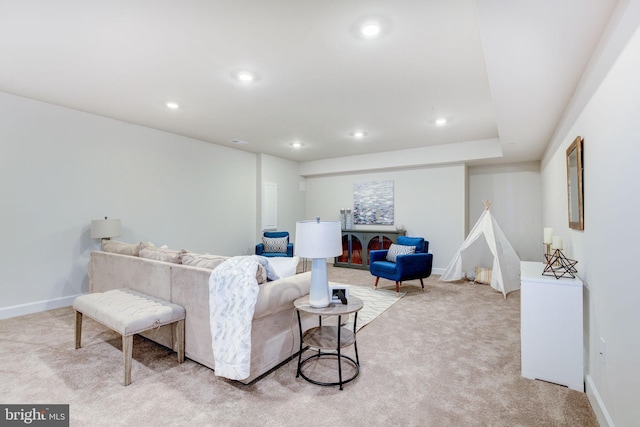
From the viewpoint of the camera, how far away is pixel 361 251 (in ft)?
22.4

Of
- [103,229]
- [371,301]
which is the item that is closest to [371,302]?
[371,301]

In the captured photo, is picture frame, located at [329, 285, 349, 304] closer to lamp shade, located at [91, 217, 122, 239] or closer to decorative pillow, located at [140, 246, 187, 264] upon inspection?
decorative pillow, located at [140, 246, 187, 264]

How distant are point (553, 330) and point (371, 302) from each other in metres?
2.28

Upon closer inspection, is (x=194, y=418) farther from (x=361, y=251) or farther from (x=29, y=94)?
(x=361, y=251)

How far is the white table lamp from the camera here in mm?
2164

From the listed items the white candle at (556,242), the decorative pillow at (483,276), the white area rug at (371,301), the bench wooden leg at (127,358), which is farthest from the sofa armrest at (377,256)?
the bench wooden leg at (127,358)

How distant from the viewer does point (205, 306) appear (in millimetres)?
2350

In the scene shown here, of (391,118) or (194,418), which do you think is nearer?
(194,418)

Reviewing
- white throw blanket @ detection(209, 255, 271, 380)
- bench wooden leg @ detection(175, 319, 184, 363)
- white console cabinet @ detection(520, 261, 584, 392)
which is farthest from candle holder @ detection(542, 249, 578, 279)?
bench wooden leg @ detection(175, 319, 184, 363)

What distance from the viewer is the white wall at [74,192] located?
11.7 feet

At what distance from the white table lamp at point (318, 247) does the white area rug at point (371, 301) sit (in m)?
1.24

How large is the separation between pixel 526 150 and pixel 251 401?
533 centimetres

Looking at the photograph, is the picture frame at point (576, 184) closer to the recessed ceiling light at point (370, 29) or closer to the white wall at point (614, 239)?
the white wall at point (614, 239)

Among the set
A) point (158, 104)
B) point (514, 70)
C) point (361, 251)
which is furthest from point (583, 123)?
point (361, 251)
